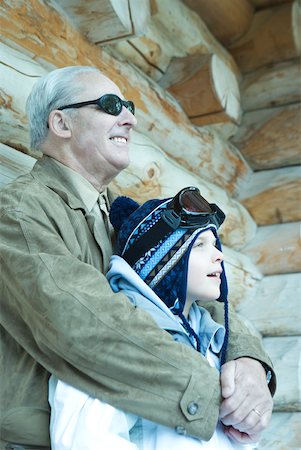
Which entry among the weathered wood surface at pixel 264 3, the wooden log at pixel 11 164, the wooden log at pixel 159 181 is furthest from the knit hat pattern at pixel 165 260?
the weathered wood surface at pixel 264 3

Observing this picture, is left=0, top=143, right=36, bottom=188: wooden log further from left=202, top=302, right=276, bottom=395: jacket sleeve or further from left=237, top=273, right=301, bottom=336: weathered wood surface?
left=237, top=273, right=301, bottom=336: weathered wood surface

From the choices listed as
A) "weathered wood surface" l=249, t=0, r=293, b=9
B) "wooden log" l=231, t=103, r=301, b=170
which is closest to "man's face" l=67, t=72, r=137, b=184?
"wooden log" l=231, t=103, r=301, b=170

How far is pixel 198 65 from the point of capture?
4066mm

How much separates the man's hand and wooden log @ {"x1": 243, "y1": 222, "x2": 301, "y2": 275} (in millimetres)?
2167

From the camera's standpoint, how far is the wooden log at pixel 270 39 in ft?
15.4

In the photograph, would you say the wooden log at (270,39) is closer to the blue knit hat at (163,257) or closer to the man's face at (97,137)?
the man's face at (97,137)

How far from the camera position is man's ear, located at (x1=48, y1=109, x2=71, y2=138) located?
106 inches

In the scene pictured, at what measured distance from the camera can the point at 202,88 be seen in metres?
4.05

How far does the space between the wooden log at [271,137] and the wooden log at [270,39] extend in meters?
0.32

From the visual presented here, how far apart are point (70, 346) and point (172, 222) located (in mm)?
580

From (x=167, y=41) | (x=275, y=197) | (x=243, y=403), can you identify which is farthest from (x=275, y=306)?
(x=243, y=403)

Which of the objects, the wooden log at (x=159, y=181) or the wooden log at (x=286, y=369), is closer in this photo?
the wooden log at (x=159, y=181)

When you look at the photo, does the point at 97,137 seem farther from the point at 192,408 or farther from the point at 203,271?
the point at 192,408

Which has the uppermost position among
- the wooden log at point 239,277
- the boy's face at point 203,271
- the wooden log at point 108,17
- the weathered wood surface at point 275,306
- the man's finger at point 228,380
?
the wooden log at point 108,17
